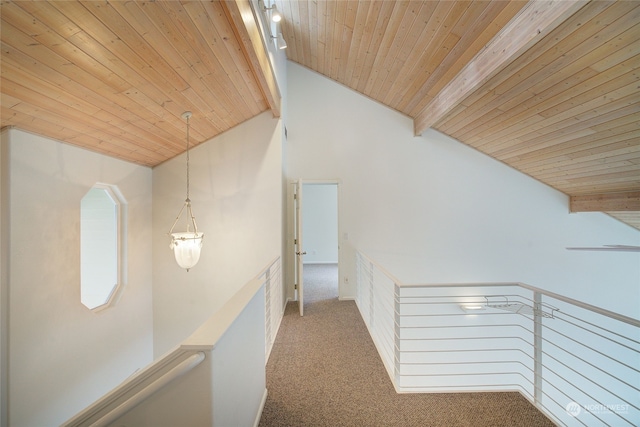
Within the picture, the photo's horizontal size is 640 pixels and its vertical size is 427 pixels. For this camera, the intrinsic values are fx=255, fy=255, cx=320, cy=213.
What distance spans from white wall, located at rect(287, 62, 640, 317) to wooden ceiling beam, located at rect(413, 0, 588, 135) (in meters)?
1.30

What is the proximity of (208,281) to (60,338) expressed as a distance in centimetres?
162

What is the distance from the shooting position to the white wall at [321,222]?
7.66 m

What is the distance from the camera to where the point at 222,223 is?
12.8 feet

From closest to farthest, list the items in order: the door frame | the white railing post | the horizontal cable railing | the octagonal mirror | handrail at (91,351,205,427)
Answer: handrail at (91,351,205,427)
the white railing post
the horizontal cable railing
the octagonal mirror
the door frame

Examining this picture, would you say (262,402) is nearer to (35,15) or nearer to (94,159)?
(35,15)

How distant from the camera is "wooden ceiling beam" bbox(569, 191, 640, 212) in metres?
3.58

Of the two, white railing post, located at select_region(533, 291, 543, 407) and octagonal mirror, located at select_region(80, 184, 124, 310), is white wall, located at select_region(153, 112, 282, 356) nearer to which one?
octagonal mirror, located at select_region(80, 184, 124, 310)

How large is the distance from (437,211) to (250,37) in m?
3.79

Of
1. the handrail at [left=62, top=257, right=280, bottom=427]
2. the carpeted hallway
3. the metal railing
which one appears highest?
the handrail at [left=62, top=257, right=280, bottom=427]

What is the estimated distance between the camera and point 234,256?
3.88 m

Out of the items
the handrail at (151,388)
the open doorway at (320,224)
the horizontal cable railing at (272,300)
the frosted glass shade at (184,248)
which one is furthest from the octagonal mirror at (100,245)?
the open doorway at (320,224)

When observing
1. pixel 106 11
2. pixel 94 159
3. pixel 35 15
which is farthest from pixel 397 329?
pixel 94 159

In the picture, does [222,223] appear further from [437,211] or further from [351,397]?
[437,211]

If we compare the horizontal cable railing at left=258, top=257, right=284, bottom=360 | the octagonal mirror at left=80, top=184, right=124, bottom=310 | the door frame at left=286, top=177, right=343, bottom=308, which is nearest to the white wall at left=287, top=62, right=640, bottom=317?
the door frame at left=286, top=177, right=343, bottom=308
